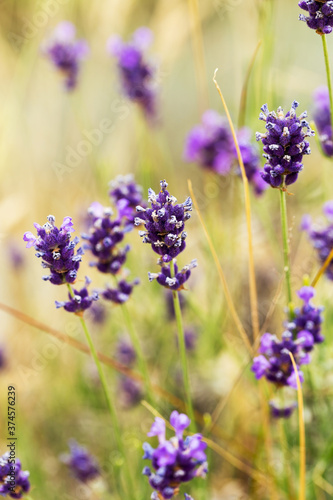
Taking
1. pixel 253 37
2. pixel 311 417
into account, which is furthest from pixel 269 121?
pixel 253 37

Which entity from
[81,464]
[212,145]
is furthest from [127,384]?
[212,145]

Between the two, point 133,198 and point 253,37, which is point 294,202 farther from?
point 133,198

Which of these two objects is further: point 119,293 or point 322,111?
point 322,111

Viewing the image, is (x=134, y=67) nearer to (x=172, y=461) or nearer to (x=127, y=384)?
(x=127, y=384)

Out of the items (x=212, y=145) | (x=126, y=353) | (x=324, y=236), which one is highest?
(x=212, y=145)

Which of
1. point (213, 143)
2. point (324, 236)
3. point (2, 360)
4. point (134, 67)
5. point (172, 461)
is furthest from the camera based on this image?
point (2, 360)

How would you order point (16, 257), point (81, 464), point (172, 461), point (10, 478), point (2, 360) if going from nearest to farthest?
point (172, 461)
point (10, 478)
point (81, 464)
point (2, 360)
point (16, 257)

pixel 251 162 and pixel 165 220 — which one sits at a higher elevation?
pixel 251 162
